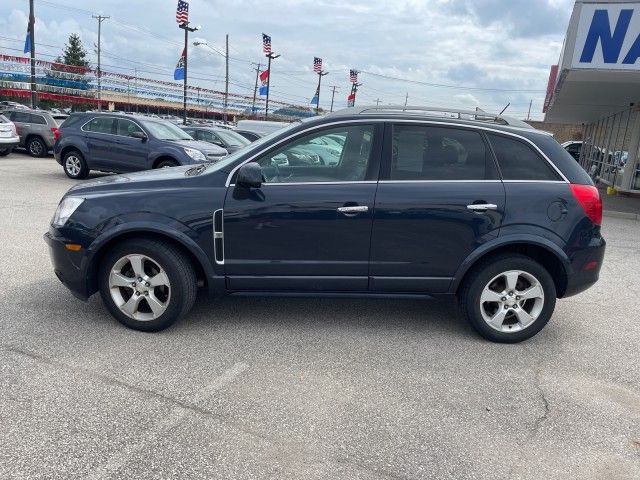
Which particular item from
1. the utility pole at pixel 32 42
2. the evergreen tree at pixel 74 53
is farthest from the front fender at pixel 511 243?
the evergreen tree at pixel 74 53

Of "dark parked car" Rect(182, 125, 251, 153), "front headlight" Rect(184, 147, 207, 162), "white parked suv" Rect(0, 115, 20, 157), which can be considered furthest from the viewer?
"white parked suv" Rect(0, 115, 20, 157)

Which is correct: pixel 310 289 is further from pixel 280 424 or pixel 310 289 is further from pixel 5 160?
pixel 5 160

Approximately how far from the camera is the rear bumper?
404 centimetres

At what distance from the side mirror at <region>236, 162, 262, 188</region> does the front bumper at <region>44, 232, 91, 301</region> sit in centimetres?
138

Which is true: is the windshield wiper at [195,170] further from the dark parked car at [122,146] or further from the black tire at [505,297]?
the dark parked car at [122,146]

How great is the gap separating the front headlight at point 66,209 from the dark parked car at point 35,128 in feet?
51.5

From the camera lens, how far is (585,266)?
4.08 metres

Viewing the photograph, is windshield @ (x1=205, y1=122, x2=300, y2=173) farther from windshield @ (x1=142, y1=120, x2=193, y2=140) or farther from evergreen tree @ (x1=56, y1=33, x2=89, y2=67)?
evergreen tree @ (x1=56, y1=33, x2=89, y2=67)

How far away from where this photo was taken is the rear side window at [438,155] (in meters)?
4.01

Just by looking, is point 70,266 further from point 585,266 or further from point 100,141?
point 100,141

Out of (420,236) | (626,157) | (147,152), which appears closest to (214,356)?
(420,236)

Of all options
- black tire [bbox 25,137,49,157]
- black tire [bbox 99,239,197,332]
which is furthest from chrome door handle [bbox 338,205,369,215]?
black tire [bbox 25,137,49,157]

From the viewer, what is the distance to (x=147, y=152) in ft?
37.7

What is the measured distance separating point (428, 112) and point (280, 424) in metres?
2.77
